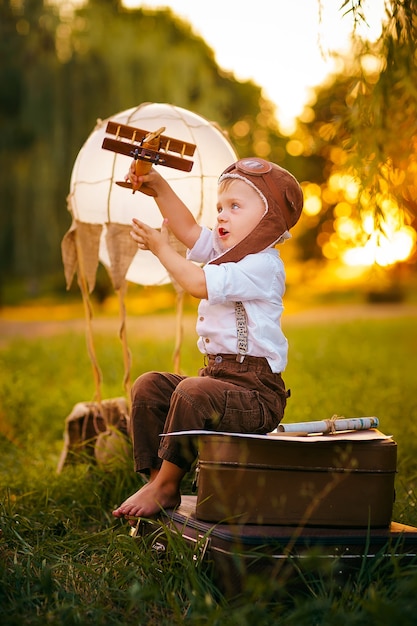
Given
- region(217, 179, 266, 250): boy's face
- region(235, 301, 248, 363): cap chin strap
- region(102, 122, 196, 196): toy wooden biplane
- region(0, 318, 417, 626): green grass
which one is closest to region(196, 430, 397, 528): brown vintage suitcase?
region(0, 318, 417, 626): green grass

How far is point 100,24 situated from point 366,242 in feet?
31.6

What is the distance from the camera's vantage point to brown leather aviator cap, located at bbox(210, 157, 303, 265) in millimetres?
2602

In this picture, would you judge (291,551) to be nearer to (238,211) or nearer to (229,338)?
(229,338)

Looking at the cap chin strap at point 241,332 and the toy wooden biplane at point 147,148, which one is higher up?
the toy wooden biplane at point 147,148

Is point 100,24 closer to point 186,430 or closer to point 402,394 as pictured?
point 402,394

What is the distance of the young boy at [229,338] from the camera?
2.47m

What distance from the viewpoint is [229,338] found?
2.59m

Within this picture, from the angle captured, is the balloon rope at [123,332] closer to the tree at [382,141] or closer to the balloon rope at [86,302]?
the balloon rope at [86,302]

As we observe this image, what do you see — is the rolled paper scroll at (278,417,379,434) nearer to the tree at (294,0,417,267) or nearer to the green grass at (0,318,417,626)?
the green grass at (0,318,417,626)

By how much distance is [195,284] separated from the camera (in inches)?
97.9

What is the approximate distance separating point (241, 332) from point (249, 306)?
0.09 meters

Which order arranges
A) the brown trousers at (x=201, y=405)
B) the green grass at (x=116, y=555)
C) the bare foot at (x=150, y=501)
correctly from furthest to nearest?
1. the bare foot at (x=150, y=501)
2. the brown trousers at (x=201, y=405)
3. the green grass at (x=116, y=555)

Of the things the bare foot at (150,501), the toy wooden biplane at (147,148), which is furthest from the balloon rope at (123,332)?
the bare foot at (150,501)

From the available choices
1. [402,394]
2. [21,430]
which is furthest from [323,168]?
[21,430]
